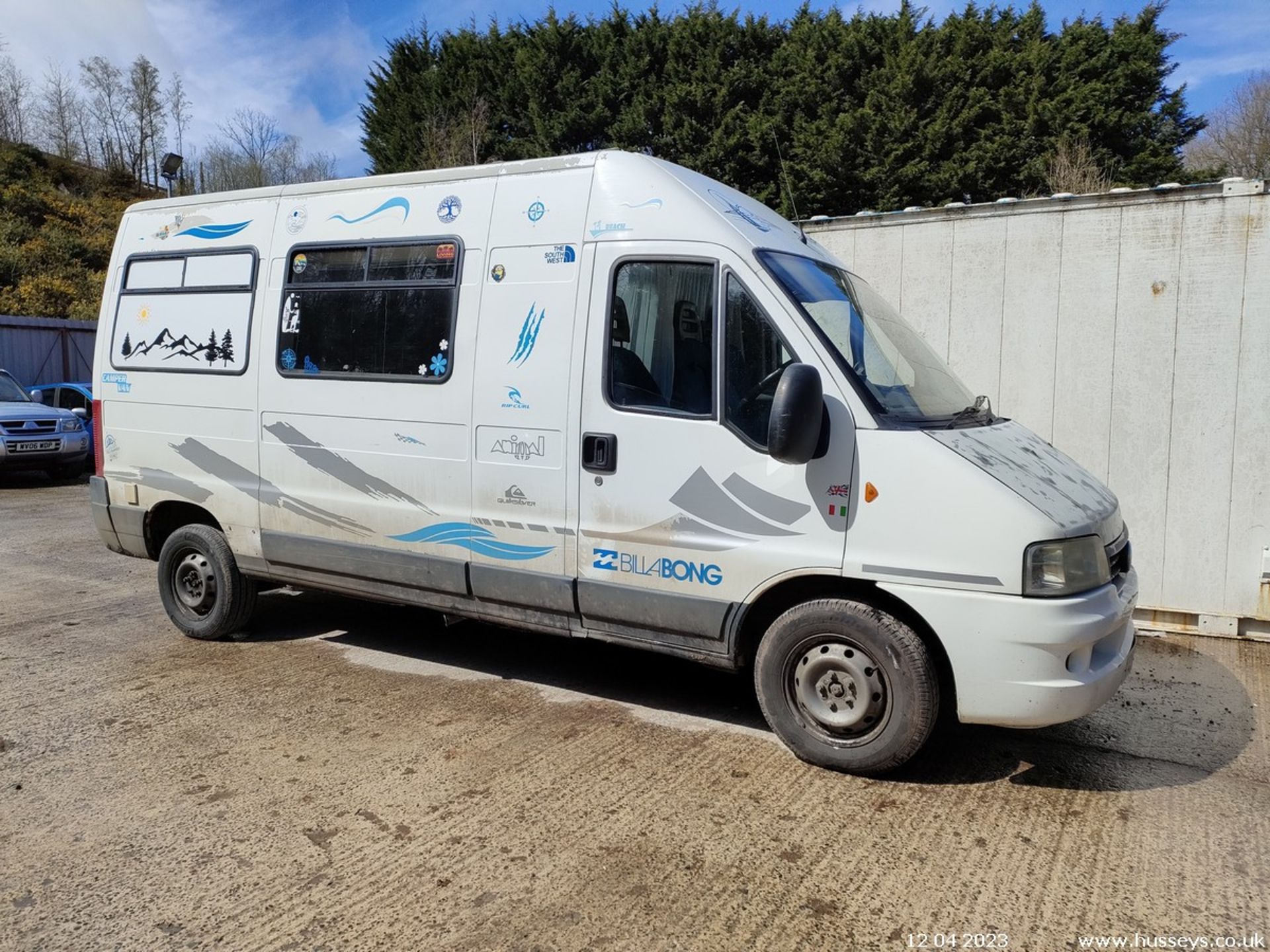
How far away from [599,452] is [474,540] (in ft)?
3.10

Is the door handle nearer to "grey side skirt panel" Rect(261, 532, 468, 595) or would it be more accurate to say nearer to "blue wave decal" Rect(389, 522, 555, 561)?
"blue wave decal" Rect(389, 522, 555, 561)

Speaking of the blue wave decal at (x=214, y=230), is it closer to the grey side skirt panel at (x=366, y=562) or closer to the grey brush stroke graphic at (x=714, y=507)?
the grey side skirt panel at (x=366, y=562)

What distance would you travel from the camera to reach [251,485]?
5.62 metres

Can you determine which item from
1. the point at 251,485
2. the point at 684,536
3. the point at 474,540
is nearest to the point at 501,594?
the point at 474,540

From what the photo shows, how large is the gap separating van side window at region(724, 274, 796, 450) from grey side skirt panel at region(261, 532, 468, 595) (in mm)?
1796

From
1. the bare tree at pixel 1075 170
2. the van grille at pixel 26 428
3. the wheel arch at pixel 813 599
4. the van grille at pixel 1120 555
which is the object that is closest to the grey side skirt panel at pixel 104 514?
the wheel arch at pixel 813 599

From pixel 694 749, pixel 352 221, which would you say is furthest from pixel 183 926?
pixel 352 221

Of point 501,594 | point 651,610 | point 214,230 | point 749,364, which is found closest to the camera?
point 749,364

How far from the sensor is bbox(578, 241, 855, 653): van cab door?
4008 mm

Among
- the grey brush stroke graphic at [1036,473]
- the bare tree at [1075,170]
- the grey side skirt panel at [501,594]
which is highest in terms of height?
the bare tree at [1075,170]

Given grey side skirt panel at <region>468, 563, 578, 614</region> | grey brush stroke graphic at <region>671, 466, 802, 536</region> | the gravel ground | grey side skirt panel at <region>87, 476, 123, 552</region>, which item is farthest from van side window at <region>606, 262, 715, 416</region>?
grey side skirt panel at <region>87, 476, 123, 552</region>

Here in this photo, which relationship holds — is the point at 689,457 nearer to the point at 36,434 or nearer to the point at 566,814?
the point at 566,814

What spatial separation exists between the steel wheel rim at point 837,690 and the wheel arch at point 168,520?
4020 millimetres

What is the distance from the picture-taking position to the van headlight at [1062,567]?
3.60 meters
